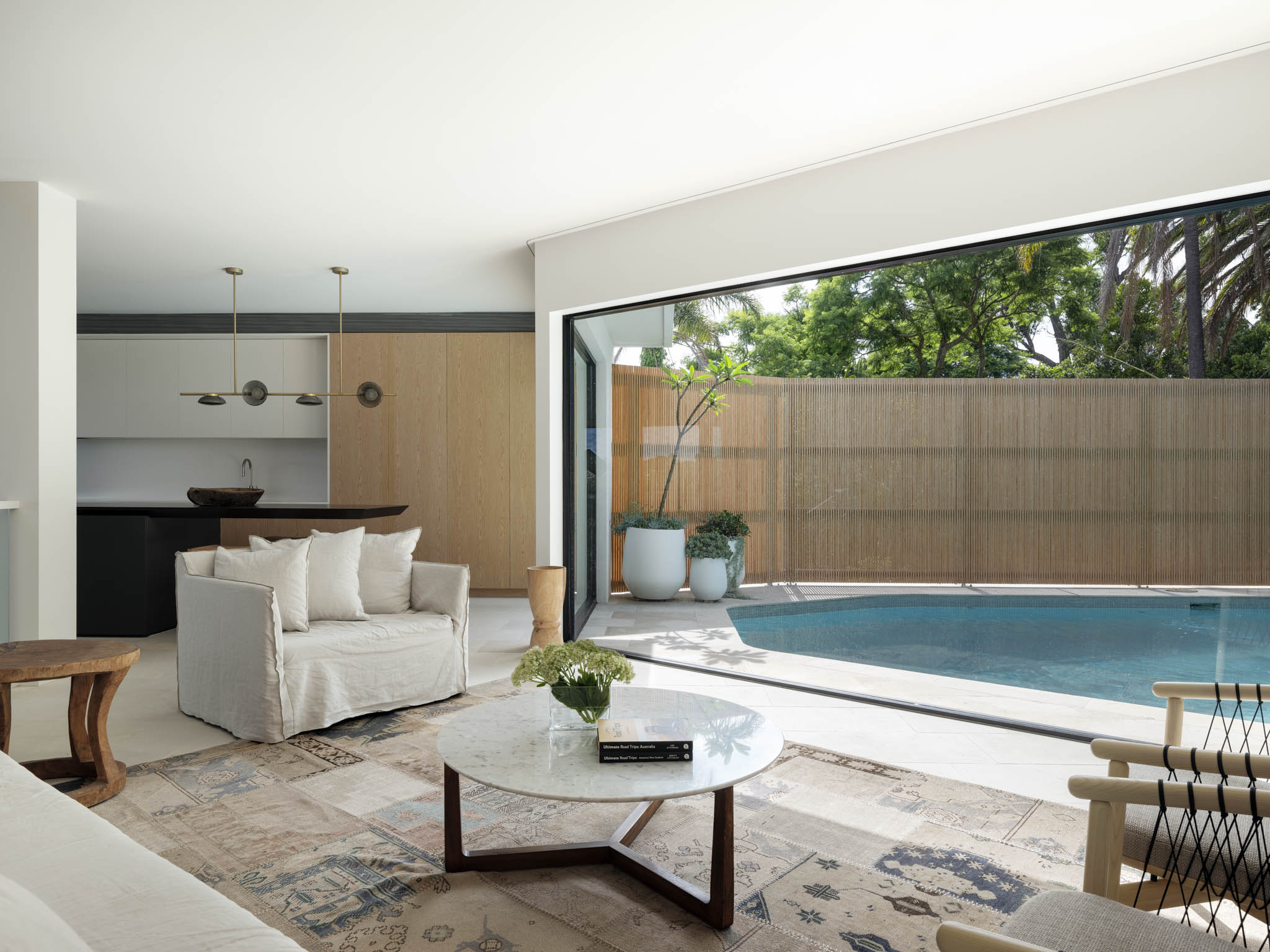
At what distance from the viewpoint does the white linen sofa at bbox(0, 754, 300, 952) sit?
112 cm

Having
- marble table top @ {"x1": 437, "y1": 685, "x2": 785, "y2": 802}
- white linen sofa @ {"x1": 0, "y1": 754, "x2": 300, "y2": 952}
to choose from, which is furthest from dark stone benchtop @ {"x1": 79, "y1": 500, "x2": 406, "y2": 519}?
white linen sofa @ {"x1": 0, "y1": 754, "x2": 300, "y2": 952}

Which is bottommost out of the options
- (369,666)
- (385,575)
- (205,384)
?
(369,666)

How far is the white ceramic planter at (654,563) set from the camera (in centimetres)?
459

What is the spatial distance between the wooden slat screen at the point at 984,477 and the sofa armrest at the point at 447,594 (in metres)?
1.31

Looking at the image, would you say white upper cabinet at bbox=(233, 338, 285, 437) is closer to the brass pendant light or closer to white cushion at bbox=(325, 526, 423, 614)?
the brass pendant light

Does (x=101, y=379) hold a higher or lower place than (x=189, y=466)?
higher

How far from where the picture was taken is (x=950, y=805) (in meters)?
2.68

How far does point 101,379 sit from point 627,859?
23.4ft

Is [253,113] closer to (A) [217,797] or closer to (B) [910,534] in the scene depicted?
(A) [217,797]

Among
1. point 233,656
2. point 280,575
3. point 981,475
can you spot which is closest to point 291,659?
point 233,656

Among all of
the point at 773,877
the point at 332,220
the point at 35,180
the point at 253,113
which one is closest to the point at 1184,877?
the point at 773,877

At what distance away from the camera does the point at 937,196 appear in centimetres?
351

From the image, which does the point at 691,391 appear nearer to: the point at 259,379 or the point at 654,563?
the point at 654,563

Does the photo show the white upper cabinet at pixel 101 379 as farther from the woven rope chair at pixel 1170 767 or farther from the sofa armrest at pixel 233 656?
the woven rope chair at pixel 1170 767
